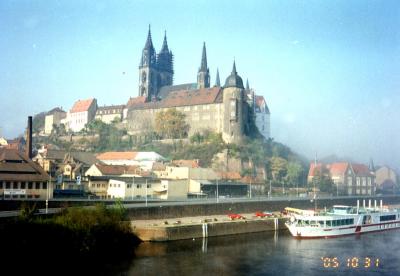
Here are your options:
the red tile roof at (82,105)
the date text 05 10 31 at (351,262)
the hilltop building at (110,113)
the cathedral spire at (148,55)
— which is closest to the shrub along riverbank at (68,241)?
the date text 05 10 31 at (351,262)

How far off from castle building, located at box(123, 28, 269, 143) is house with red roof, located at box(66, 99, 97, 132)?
39.6ft

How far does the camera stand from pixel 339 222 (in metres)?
61.7

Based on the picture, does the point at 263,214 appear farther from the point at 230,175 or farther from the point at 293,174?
the point at 293,174

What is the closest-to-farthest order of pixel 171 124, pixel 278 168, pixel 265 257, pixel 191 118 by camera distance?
1. pixel 265 257
2. pixel 278 168
3. pixel 171 124
4. pixel 191 118

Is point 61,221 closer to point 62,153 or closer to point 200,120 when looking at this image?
point 62,153

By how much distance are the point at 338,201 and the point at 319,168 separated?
28.9m

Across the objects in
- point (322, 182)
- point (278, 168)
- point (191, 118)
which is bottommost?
point (322, 182)

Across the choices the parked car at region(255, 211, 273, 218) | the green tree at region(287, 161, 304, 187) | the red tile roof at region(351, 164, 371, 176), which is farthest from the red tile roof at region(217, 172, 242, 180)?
the red tile roof at region(351, 164, 371, 176)

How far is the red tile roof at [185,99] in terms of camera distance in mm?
124644

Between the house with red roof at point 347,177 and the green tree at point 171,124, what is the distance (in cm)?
3251

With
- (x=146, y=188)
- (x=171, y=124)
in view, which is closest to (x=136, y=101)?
(x=171, y=124)

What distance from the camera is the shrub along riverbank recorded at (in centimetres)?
3744

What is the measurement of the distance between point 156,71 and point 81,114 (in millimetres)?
27794

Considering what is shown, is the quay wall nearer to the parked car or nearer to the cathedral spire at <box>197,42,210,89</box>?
the parked car
